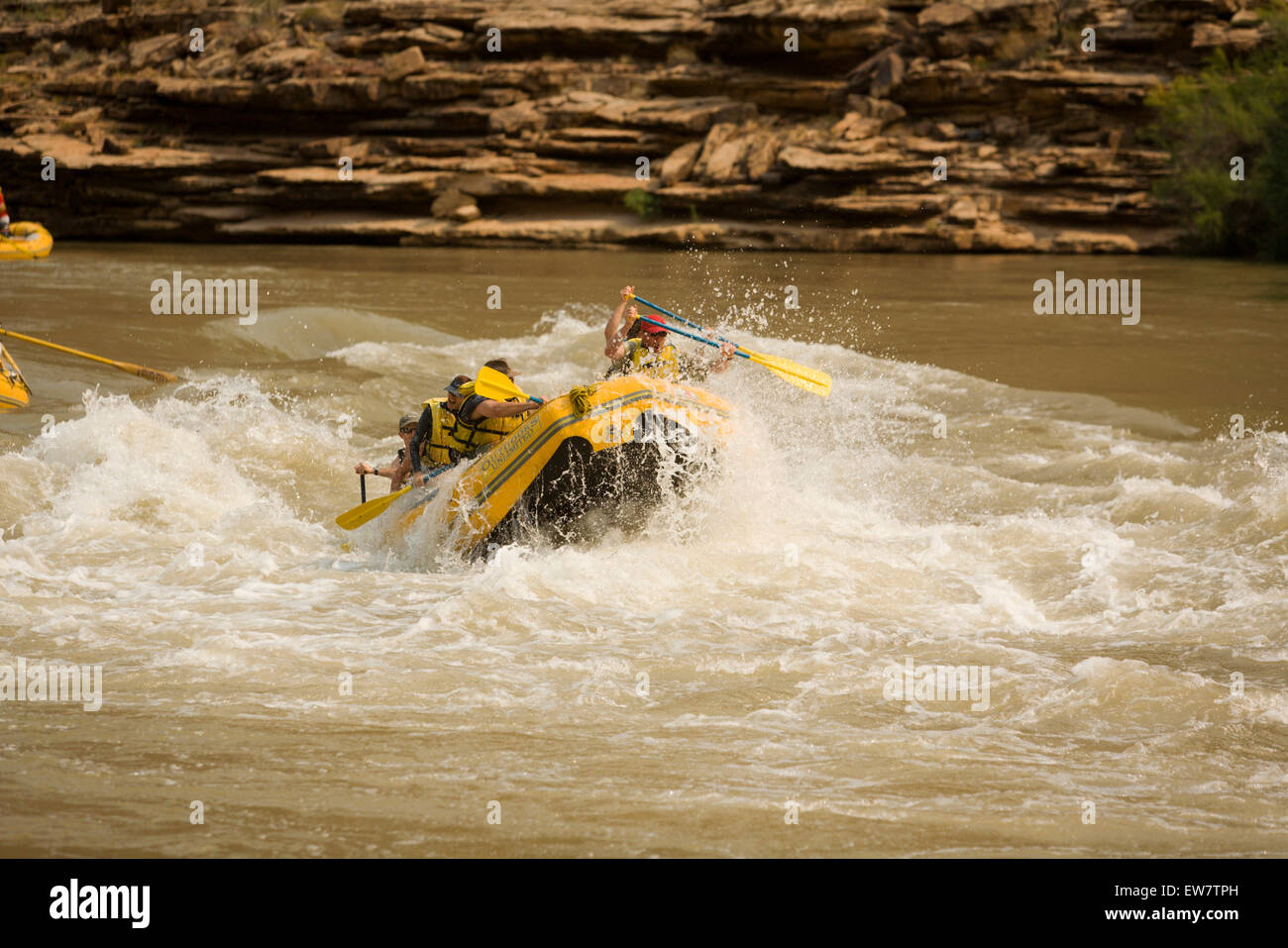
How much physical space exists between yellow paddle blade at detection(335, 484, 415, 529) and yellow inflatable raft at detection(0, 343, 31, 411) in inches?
177

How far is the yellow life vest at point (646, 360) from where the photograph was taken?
866 cm

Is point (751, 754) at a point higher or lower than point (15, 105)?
lower

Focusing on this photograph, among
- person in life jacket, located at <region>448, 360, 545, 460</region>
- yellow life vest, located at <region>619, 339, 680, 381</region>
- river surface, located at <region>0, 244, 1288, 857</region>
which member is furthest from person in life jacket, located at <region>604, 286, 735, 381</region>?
person in life jacket, located at <region>448, 360, 545, 460</region>

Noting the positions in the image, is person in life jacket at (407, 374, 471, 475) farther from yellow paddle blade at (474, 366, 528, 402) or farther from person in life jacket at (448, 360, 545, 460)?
yellow paddle blade at (474, 366, 528, 402)

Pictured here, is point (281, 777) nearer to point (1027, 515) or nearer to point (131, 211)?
point (1027, 515)

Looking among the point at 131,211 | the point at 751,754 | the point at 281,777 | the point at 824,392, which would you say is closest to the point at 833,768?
the point at 751,754

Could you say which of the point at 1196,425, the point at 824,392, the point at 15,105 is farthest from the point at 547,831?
the point at 15,105

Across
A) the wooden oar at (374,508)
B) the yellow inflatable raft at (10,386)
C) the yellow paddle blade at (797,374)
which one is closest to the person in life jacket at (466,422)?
the wooden oar at (374,508)

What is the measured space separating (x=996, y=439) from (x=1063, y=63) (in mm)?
18778

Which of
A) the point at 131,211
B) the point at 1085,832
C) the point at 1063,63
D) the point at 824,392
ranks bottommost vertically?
the point at 1085,832

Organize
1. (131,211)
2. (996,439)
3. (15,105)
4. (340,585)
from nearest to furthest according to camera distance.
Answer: (340,585) < (996,439) < (131,211) < (15,105)

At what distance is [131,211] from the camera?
30.3 metres

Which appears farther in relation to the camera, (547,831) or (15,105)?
(15,105)
